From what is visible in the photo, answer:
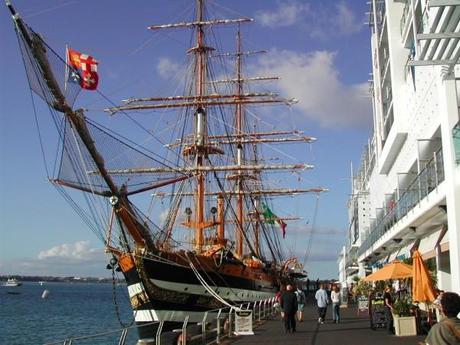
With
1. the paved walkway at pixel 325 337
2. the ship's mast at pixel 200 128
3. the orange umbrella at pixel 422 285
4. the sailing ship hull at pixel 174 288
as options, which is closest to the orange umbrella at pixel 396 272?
the paved walkway at pixel 325 337

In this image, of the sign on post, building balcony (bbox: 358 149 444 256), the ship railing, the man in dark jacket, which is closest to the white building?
building balcony (bbox: 358 149 444 256)

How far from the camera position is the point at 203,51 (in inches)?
1549

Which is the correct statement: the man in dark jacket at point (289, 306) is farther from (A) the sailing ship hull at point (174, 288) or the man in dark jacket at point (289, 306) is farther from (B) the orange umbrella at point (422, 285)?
(A) the sailing ship hull at point (174, 288)

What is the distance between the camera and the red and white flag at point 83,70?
16.9 metres

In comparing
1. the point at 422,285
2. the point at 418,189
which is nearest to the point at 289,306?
the point at 422,285

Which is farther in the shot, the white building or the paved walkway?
the paved walkway

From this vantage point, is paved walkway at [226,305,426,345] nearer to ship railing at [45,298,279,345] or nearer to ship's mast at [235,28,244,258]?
ship railing at [45,298,279,345]

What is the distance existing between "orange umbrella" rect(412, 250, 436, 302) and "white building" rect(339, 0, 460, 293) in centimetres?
90

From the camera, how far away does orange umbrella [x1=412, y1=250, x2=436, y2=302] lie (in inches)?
571

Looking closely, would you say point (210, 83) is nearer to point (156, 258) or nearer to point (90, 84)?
point (156, 258)

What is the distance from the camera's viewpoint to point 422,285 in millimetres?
14727

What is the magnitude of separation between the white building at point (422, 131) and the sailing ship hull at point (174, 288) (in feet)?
29.1

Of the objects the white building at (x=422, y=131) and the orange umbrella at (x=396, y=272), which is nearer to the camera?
the white building at (x=422, y=131)

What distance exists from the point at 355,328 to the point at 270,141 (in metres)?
35.8
